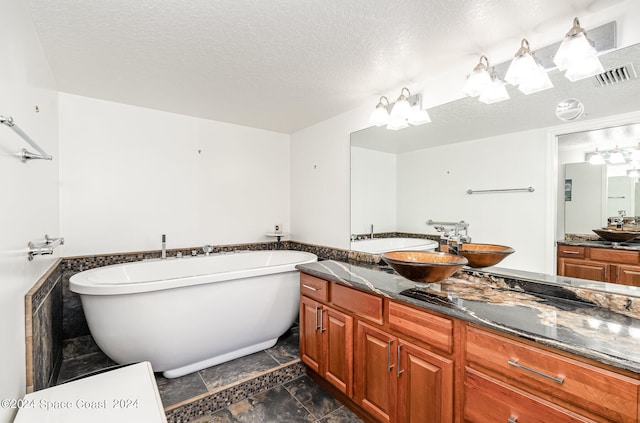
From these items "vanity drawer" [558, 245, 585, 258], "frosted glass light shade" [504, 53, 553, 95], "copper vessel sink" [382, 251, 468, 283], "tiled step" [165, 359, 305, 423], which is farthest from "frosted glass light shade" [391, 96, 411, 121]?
"tiled step" [165, 359, 305, 423]

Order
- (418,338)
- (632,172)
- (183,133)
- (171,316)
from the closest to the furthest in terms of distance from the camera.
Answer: (632,172) → (418,338) → (171,316) → (183,133)

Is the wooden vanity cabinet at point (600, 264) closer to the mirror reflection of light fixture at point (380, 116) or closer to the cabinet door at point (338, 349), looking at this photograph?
the cabinet door at point (338, 349)

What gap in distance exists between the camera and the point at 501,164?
1.77 metres

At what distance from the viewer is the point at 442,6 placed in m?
1.41

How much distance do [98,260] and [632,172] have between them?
12.2ft

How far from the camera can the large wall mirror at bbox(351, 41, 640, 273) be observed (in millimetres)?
1474

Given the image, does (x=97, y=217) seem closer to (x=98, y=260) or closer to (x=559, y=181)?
(x=98, y=260)

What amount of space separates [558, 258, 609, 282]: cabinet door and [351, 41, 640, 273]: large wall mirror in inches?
2.2

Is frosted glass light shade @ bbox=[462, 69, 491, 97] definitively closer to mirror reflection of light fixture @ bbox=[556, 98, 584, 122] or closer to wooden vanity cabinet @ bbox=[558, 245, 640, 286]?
mirror reflection of light fixture @ bbox=[556, 98, 584, 122]

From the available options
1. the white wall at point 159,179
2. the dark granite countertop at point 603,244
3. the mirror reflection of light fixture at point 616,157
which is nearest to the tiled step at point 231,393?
the white wall at point 159,179

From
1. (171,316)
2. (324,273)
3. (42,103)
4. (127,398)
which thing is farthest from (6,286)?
(324,273)

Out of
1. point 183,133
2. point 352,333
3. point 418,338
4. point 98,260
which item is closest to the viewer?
point 418,338

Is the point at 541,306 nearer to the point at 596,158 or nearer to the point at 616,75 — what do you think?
the point at 596,158

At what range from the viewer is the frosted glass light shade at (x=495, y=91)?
1.72m
